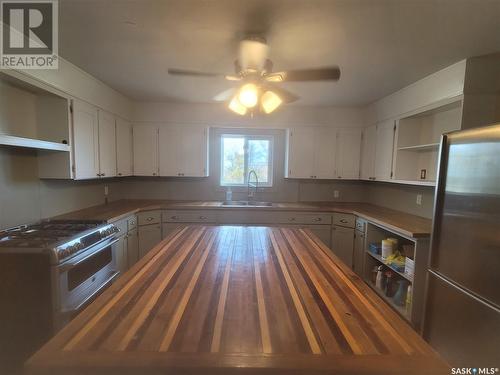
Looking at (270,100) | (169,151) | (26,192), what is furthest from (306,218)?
(26,192)

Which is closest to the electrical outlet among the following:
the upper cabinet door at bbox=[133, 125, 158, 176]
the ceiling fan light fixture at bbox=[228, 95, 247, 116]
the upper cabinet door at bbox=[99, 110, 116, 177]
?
the ceiling fan light fixture at bbox=[228, 95, 247, 116]

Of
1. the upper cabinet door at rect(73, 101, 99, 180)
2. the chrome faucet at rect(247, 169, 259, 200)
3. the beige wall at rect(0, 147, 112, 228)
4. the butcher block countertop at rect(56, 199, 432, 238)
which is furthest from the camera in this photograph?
the chrome faucet at rect(247, 169, 259, 200)

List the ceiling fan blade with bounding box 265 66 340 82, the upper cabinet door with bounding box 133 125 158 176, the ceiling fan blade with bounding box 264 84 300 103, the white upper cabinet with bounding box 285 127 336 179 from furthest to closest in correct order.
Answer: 1. the white upper cabinet with bounding box 285 127 336 179
2. the upper cabinet door with bounding box 133 125 158 176
3. the ceiling fan blade with bounding box 264 84 300 103
4. the ceiling fan blade with bounding box 265 66 340 82

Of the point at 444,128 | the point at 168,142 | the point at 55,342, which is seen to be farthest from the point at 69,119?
the point at 444,128

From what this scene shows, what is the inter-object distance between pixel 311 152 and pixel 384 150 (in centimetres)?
96

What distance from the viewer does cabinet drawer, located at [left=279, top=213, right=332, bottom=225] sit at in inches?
125

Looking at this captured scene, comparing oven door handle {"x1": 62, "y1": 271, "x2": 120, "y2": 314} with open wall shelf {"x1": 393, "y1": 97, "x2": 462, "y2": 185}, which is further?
open wall shelf {"x1": 393, "y1": 97, "x2": 462, "y2": 185}

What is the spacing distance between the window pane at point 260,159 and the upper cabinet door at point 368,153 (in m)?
1.45

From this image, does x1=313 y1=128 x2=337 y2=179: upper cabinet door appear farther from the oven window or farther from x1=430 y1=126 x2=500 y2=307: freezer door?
the oven window

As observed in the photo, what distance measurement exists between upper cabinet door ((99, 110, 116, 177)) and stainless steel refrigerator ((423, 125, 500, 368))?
10.8 feet

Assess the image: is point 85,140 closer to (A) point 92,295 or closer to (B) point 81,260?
(B) point 81,260

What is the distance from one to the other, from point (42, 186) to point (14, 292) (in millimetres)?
1148

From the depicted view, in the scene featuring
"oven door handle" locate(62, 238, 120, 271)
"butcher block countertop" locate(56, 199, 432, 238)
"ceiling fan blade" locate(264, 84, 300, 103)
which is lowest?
"oven door handle" locate(62, 238, 120, 271)

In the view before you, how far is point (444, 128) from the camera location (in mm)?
2436
